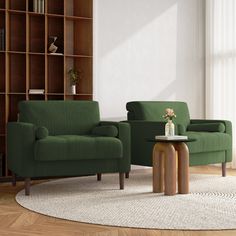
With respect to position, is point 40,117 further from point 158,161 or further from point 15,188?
point 158,161

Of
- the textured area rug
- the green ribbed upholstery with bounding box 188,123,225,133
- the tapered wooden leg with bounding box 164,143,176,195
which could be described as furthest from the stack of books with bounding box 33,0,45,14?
the tapered wooden leg with bounding box 164,143,176,195

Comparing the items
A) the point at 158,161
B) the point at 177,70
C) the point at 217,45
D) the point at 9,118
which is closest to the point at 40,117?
the point at 9,118

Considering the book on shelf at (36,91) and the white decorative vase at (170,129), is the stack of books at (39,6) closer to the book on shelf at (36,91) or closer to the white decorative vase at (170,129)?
the book on shelf at (36,91)

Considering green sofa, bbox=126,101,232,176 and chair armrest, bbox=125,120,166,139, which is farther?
green sofa, bbox=126,101,232,176

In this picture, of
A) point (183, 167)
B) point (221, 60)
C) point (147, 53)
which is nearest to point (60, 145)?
point (183, 167)

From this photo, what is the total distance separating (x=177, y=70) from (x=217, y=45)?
0.66m

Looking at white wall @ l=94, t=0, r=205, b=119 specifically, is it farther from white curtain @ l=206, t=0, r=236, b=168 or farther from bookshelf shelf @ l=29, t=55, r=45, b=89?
bookshelf shelf @ l=29, t=55, r=45, b=89

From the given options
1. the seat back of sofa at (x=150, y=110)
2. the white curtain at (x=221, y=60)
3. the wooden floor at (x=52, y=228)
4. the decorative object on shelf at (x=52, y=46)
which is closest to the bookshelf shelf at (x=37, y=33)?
the decorative object on shelf at (x=52, y=46)

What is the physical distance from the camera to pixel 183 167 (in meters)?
4.98

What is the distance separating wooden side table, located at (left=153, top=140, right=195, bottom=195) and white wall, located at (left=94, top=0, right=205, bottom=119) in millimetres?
1843

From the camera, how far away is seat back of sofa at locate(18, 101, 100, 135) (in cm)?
559

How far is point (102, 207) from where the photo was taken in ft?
14.4

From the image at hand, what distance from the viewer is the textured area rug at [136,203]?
3.84 meters

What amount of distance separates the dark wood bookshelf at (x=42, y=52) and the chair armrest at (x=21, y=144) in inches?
33.5
